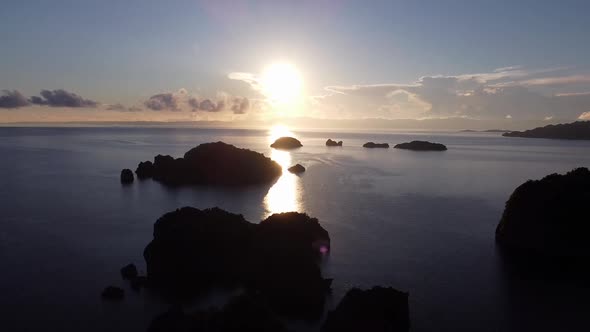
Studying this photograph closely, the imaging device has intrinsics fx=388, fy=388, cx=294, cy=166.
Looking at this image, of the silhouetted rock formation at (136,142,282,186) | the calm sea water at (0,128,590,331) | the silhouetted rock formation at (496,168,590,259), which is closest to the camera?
the calm sea water at (0,128,590,331)

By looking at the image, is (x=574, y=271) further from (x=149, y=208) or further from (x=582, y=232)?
(x=149, y=208)

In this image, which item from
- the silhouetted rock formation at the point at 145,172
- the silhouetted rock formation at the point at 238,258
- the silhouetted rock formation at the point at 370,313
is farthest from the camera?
the silhouetted rock formation at the point at 145,172

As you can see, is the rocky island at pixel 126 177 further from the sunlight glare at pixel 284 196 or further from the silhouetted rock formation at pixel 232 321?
the silhouetted rock formation at pixel 232 321

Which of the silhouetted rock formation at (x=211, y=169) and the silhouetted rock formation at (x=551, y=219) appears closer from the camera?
the silhouetted rock formation at (x=551, y=219)

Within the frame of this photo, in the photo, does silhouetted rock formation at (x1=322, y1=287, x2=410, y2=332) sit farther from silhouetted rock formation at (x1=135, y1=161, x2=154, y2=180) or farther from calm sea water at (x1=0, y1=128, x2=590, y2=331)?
silhouetted rock formation at (x1=135, y1=161, x2=154, y2=180)

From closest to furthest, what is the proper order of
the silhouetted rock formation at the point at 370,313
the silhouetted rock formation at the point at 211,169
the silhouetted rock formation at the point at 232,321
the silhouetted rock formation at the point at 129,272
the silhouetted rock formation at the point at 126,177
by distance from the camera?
1. the silhouetted rock formation at the point at 232,321
2. the silhouetted rock formation at the point at 370,313
3. the silhouetted rock formation at the point at 129,272
4. the silhouetted rock formation at the point at 126,177
5. the silhouetted rock formation at the point at 211,169

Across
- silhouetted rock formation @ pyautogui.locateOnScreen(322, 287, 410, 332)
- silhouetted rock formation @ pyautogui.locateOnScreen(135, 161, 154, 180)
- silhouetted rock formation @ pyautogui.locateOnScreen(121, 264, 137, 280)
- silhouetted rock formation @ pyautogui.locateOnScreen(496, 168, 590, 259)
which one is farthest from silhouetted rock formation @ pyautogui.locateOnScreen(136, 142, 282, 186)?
silhouetted rock formation @ pyautogui.locateOnScreen(322, 287, 410, 332)

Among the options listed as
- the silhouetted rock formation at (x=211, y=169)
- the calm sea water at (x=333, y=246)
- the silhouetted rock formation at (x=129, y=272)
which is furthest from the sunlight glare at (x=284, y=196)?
the silhouetted rock formation at (x=129, y=272)

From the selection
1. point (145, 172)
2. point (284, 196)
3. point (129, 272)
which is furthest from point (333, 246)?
point (145, 172)
